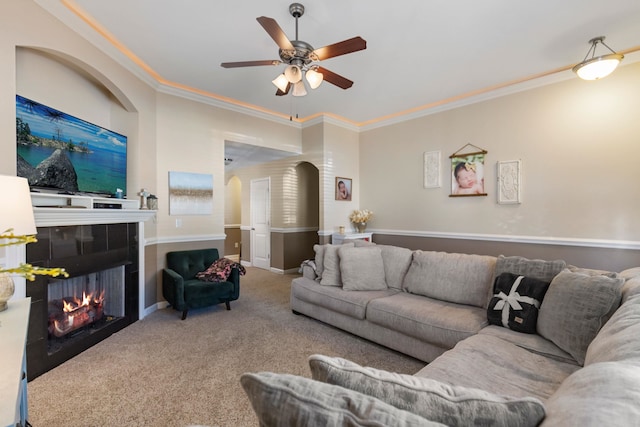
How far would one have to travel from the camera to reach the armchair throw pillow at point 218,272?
357 centimetres

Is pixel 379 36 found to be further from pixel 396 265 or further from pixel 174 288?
pixel 174 288

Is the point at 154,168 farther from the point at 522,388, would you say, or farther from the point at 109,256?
the point at 522,388

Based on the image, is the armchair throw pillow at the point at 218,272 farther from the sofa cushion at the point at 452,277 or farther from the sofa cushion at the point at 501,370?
the sofa cushion at the point at 501,370

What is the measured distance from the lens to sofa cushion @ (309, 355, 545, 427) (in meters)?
0.67

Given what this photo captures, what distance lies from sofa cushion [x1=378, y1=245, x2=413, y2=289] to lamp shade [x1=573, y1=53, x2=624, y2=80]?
7.99ft

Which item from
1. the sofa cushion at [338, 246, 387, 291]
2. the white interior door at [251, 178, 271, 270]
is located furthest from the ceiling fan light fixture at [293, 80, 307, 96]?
the white interior door at [251, 178, 271, 270]

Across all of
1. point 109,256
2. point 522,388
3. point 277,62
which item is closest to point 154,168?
point 109,256

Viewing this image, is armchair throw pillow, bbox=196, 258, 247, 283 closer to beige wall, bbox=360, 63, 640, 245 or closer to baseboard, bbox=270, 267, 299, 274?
baseboard, bbox=270, 267, 299, 274

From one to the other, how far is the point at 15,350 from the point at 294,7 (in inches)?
105

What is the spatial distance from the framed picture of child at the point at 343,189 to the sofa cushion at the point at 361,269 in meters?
2.04

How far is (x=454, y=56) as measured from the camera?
3.06 meters

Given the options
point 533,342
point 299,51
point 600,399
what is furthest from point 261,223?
point 600,399

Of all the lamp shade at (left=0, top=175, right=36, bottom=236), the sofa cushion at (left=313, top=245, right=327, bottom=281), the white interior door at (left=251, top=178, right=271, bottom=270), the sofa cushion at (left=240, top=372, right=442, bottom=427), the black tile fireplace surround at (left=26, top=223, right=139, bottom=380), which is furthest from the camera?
the white interior door at (left=251, top=178, right=271, bottom=270)

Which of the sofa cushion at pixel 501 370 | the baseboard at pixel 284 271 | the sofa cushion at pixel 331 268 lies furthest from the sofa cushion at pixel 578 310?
the baseboard at pixel 284 271
